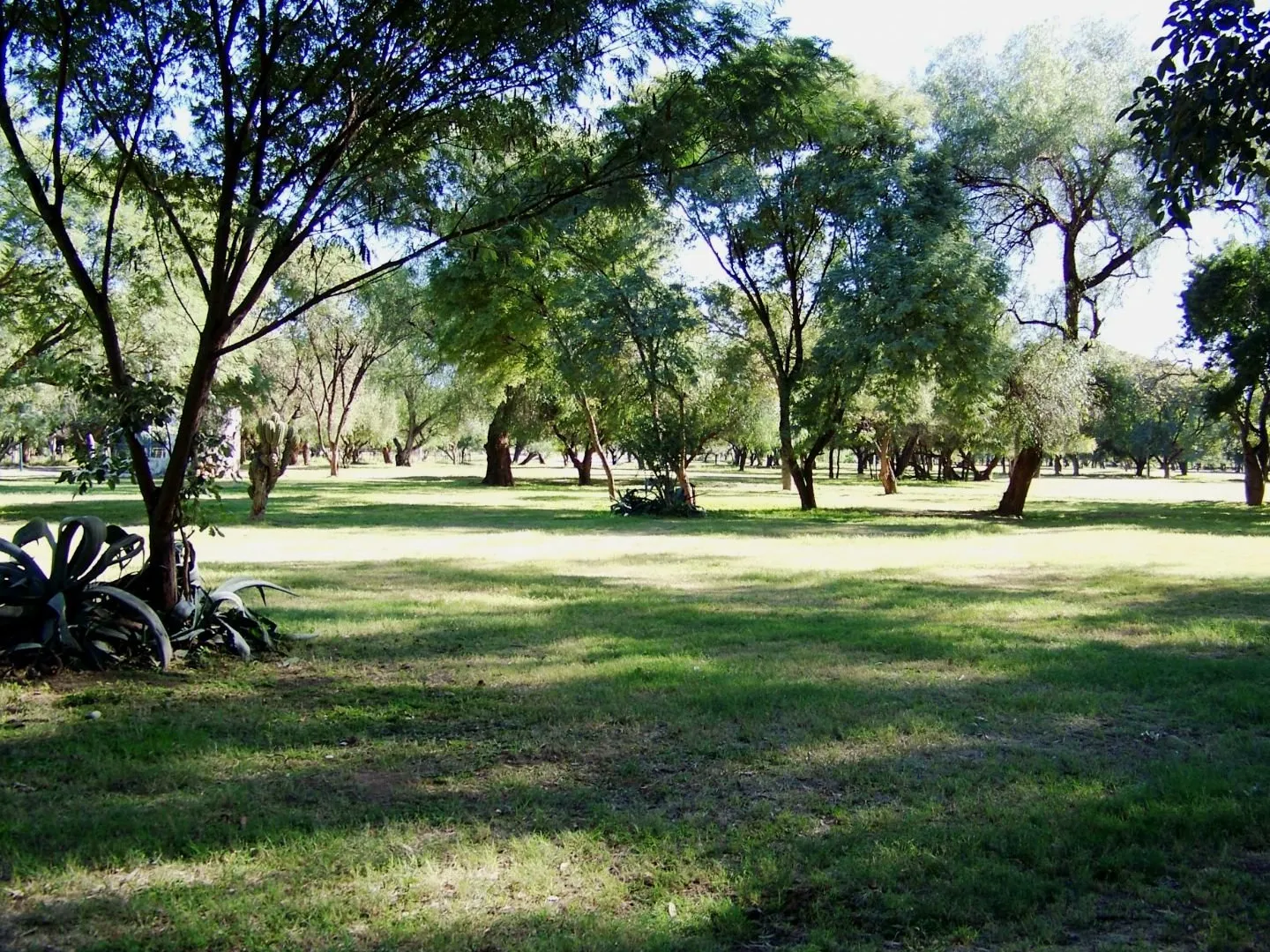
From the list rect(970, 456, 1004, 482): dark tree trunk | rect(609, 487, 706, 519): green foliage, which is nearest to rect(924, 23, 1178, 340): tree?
rect(609, 487, 706, 519): green foliage

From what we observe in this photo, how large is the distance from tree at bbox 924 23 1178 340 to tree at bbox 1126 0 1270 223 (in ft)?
67.8

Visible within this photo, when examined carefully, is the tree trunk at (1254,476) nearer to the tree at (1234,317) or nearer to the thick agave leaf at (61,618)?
the tree at (1234,317)

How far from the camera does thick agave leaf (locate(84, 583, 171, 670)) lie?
20.2ft

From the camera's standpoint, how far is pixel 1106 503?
113 feet

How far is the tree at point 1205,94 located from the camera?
161 inches

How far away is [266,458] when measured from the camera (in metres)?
20.3

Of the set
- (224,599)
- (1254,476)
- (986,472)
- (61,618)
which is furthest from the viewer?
(986,472)

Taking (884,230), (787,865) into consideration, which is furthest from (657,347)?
(787,865)

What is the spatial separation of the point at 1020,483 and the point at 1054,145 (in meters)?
8.79

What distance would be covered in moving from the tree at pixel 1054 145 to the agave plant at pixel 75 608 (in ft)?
74.4

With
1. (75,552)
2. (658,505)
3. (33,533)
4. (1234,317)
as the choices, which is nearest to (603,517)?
(658,505)

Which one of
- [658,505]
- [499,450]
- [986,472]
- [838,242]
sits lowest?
[658,505]

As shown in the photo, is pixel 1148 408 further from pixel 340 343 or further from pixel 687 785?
pixel 687 785

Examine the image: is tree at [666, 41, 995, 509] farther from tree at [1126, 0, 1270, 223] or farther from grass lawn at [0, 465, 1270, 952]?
tree at [1126, 0, 1270, 223]
